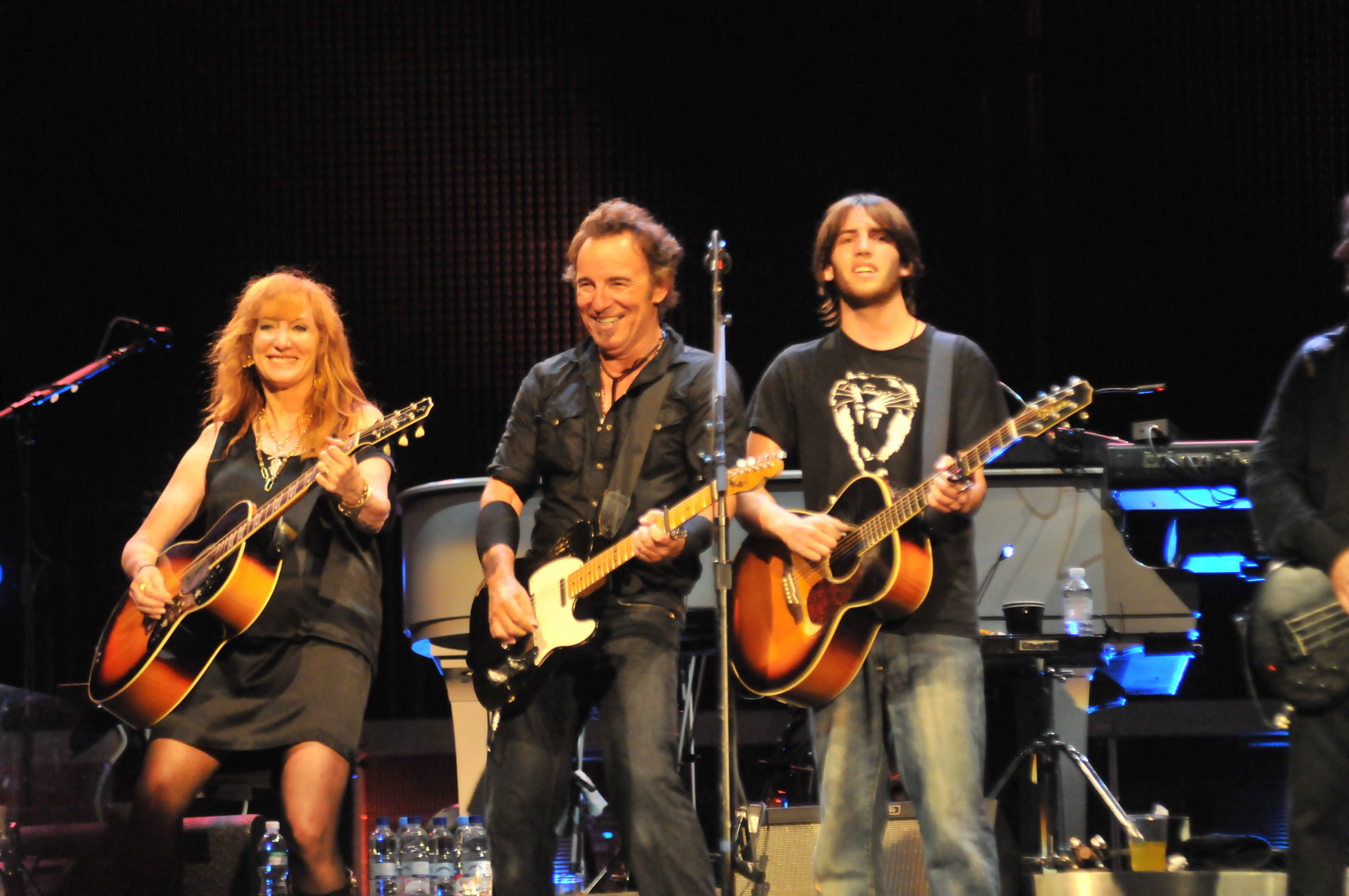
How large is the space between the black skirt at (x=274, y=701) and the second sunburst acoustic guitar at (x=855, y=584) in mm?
1017

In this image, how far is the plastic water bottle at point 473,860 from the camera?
551 centimetres

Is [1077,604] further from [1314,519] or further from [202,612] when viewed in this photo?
[202,612]

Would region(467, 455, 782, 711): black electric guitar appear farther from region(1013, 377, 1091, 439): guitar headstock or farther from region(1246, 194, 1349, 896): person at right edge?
region(1246, 194, 1349, 896): person at right edge

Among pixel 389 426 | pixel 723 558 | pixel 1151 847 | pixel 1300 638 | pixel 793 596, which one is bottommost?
pixel 1151 847

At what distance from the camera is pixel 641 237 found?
351 cm

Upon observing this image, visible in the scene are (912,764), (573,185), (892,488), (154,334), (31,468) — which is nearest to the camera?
(912,764)

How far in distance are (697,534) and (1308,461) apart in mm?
→ 1397

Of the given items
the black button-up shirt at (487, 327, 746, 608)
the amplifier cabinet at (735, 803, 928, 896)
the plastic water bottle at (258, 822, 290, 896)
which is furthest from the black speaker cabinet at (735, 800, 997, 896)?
the plastic water bottle at (258, 822, 290, 896)

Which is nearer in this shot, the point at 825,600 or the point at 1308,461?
the point at 1308,461

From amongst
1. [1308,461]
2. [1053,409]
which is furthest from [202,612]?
[1308,461]

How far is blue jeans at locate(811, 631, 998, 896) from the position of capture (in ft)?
10.2

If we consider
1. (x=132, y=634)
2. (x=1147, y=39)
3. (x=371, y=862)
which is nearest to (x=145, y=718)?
(x=132, y=634)

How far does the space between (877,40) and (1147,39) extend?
150cm

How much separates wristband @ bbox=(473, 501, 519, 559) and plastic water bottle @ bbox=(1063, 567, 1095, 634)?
8.06 feet
